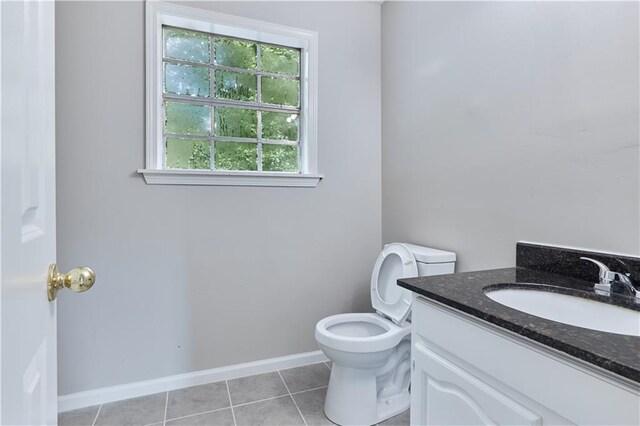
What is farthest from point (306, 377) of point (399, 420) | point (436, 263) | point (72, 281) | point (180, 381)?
point (72, 281)

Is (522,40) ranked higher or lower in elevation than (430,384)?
higher

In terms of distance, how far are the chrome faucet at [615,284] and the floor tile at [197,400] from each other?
1.72 meters

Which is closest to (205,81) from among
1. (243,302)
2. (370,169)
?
(370,169)

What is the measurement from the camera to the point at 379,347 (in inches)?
58.8

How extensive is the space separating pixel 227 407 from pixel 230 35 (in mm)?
2116

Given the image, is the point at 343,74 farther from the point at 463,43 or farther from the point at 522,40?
the point at 522,40

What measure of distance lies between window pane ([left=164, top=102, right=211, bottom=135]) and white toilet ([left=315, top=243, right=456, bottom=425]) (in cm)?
132

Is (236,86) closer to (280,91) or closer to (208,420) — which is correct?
(280,91)

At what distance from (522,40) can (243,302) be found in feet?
6.27

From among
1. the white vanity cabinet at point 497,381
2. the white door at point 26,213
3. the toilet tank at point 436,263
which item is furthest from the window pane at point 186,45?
the white vanity cabinet at point 497,381

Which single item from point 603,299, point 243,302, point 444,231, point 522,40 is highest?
point 522,40

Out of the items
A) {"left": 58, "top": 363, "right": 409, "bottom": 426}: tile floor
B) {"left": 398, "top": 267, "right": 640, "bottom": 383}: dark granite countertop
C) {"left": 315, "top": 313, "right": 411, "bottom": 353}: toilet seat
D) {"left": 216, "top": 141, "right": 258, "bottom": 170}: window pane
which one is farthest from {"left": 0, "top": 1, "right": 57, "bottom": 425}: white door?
{"left": 216, "top": 141, "right": 258, "bottom": 170}: window pane

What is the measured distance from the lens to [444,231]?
5.82ft

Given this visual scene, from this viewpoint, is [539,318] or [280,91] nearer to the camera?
[539,318]
